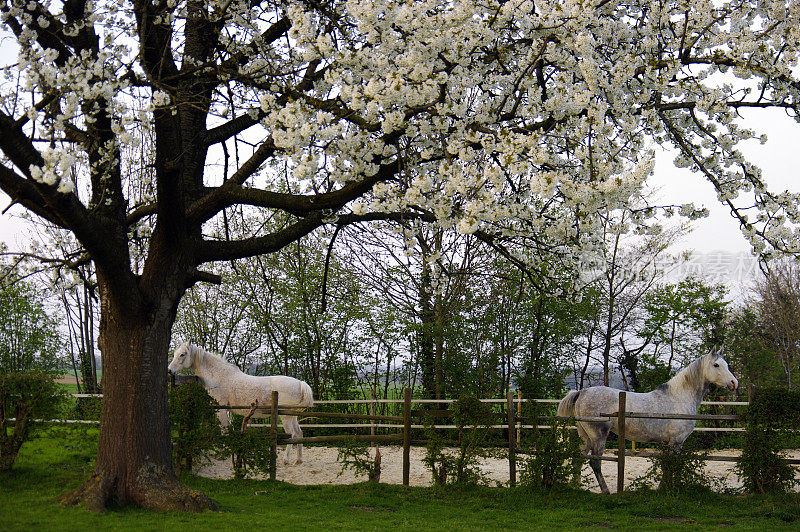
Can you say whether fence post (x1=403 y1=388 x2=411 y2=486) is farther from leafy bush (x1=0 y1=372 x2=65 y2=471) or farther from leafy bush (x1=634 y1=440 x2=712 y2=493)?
leafy bush (x1=0 y1=372 x2=65 y2=471)

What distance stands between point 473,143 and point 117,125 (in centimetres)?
298

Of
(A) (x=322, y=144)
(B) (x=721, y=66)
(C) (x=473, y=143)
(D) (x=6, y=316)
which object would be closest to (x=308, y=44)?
(A) (x=322, y=144)

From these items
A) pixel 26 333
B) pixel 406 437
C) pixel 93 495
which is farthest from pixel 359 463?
pixel 26 333

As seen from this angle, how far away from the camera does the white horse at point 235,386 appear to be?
10719 millimetres

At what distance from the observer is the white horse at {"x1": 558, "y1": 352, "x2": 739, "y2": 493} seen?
884 cm

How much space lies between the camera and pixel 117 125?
18.4ft

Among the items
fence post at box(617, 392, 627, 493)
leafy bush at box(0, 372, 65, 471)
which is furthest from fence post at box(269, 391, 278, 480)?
fence post at box(617, 392, 627, 493)

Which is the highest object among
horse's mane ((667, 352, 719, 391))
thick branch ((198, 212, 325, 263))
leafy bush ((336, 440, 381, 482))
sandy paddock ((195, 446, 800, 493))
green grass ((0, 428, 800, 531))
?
thick branch ((198, 212, 325, 263))

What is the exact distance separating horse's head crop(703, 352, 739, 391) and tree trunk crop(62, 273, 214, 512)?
6.40 m

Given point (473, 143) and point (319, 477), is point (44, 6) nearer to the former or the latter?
point (473, 143)

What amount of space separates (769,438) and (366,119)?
6035 millimetres

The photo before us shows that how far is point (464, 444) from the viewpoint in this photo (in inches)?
335

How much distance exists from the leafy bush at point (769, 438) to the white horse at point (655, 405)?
0.64 m

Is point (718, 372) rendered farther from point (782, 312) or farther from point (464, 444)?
point (782, 312)
